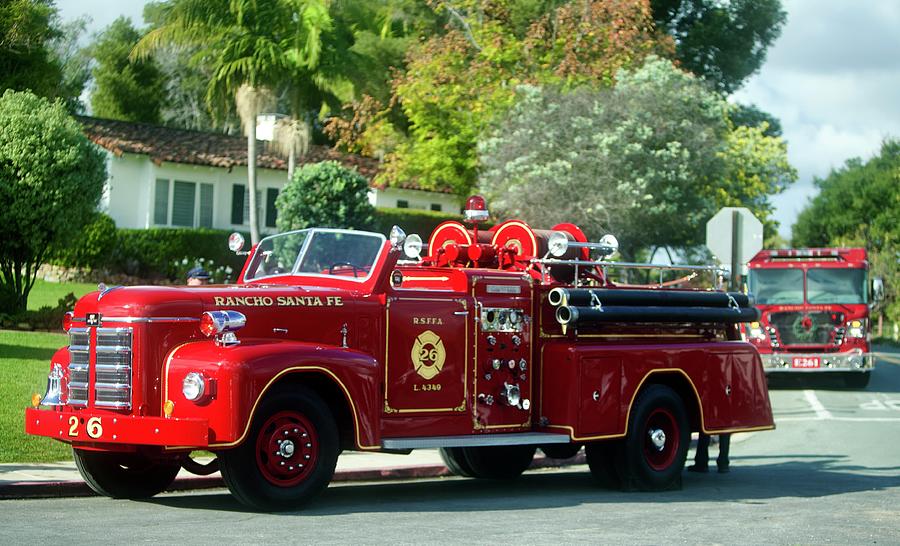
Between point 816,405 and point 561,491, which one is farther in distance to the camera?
point 816,405

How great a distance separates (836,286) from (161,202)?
23.1m

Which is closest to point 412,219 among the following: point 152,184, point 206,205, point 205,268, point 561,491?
point 206,205

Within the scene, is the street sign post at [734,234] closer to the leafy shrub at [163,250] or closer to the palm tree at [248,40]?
the palm tree at [248,40]

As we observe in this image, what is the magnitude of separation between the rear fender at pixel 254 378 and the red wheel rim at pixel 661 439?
3.44 metres

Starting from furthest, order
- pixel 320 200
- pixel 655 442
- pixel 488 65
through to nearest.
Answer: pixel 488 65 < pixel 320 200 < pixel 655 442

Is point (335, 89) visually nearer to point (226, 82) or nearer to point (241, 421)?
point (226, 82)

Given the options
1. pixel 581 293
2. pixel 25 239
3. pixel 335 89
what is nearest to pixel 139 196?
pixel 335 89

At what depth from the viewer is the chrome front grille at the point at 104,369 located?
9.99 m

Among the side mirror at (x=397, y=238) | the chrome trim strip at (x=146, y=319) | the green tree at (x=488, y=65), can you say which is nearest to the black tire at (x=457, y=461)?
the side mirror at (x=397, y=238)

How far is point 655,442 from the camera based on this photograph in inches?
508

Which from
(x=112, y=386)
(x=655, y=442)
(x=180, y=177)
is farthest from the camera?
(x=180, y=177)

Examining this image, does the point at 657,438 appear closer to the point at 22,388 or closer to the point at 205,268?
the point at 22,388

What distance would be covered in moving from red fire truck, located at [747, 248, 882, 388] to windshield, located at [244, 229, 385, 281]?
16730mm

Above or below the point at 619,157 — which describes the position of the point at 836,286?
below
